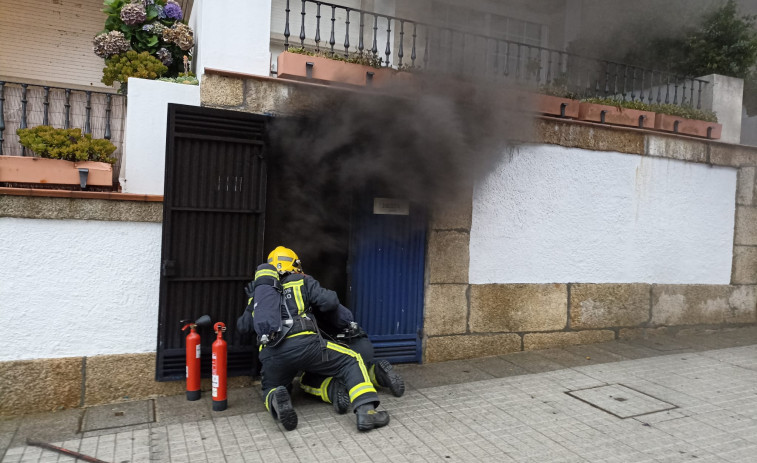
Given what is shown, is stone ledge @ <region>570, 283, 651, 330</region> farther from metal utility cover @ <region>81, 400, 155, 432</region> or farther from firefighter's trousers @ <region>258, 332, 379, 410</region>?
metal utility cover @ <region>81, 400, 155, 432</region>

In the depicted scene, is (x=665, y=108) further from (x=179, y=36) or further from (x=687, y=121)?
(x=179, y=36)

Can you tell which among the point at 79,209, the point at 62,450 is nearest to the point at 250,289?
the point at 79,209

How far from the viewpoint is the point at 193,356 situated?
167 inches

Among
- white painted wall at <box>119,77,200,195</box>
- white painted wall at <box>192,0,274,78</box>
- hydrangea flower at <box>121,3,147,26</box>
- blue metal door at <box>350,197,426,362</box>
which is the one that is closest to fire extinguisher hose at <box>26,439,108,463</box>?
white painted wall at <box>119,77,200,195</box>

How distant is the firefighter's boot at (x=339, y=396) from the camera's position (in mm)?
4168

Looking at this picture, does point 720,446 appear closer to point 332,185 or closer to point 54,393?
point 332,185

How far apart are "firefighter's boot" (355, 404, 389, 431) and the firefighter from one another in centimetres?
33

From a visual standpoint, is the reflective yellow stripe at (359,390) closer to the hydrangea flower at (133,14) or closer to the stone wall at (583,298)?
the stone wall at (583,298)

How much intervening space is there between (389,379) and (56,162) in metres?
3.32

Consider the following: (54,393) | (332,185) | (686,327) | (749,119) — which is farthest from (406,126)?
(749,119)

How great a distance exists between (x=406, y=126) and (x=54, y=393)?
147 inches

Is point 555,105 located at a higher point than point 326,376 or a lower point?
higher

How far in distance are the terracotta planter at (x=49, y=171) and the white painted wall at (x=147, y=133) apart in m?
0.25

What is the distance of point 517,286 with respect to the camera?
19.5ft
